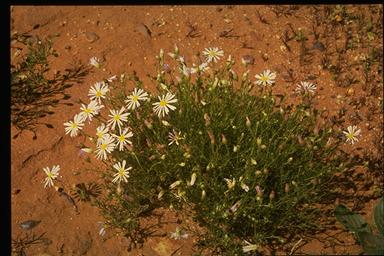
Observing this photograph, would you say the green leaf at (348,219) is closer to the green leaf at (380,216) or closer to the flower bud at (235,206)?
the green leaf at (380,216)

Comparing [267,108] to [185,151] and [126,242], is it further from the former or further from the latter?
[126,242]

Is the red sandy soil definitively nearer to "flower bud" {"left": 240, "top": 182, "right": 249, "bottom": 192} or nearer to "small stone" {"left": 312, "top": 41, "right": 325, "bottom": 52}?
"small stone" {"left": 312, "top": 41, "right": 325, "bottom": 52}

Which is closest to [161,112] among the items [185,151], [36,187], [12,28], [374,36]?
[185,151]

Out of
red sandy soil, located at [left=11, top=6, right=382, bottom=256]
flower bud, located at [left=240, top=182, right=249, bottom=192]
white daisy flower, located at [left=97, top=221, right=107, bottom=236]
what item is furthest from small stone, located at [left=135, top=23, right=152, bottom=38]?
flower bud, located at [left=240, top=182, right=249, bottom=192]

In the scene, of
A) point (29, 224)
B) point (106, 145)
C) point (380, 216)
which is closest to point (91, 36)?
point (106, 145)

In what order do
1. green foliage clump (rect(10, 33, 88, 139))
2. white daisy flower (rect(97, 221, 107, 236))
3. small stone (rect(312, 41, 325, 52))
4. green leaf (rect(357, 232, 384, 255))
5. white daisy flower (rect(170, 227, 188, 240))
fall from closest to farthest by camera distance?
green leaf (rect(357, 232, 384, 255)) → white daisy flower (rect(170, 227, 188, 240)) → white daisy flower (rect(97, 221, 107, 236)) → green foliage clump (rect(10, 33, 88, 139)) → small stone (rect(312, 41, 325, 52))

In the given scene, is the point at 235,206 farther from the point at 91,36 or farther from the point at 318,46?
the point at 91,36

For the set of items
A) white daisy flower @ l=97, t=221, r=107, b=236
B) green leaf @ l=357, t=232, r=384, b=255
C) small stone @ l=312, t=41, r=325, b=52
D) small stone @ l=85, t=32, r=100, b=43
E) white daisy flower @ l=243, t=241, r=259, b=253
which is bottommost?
white daisy flower @ l=97, t=221, r=107, b=236
